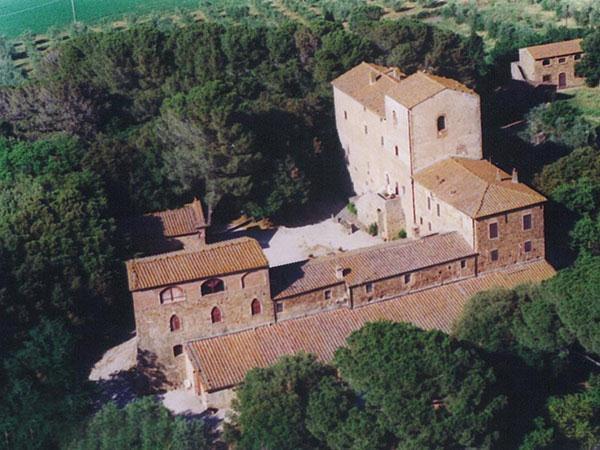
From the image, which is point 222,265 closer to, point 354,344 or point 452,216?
point 354,344

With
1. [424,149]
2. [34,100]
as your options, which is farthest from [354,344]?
[34,100]

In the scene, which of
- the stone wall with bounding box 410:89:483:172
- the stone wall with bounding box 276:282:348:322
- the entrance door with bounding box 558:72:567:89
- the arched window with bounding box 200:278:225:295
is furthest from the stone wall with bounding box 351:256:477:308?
the entrance door with bounding box 558:72:567:89

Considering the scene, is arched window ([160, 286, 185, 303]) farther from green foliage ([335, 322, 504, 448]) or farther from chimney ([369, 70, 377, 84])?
chimney ([369, 70, 377, 84])

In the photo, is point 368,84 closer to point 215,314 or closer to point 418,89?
point 418,89

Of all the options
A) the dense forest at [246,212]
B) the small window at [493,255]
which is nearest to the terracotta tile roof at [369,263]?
the small window at [493,255]

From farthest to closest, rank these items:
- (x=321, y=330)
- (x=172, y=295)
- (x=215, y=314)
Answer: (x=321, y=330)
(x=215, y=314)
(x=172, y=295)

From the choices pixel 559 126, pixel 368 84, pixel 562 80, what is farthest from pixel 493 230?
pixel 562 80

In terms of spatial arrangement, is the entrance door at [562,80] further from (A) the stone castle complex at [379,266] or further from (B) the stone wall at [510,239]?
(B) the stone wall at [510,239]
